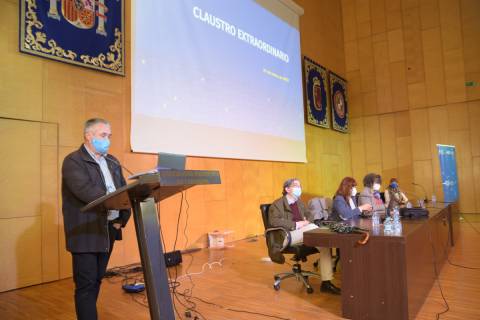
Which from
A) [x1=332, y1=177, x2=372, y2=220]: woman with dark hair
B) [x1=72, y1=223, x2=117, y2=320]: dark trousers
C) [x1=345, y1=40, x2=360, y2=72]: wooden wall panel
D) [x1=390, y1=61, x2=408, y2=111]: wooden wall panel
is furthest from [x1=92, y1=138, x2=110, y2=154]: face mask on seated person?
[x1=345, y1=40, x2=360, y2=72]: wooden wall panel

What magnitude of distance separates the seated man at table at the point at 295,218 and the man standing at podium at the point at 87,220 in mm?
1669

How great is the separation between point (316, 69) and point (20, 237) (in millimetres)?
7065

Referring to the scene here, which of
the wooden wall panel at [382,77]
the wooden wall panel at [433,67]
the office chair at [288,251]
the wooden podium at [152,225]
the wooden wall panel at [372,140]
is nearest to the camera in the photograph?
the wooden podium at [152,225]

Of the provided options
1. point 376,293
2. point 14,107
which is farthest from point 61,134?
point 376,293

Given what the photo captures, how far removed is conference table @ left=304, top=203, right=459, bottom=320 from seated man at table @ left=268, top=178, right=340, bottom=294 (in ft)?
1.57

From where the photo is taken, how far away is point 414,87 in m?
9.24

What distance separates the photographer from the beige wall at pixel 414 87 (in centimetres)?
855

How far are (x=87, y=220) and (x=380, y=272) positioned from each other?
1.78 meters

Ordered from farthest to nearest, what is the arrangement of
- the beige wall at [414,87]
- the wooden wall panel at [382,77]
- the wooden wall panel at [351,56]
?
the wooden wall panel at [351,56]
the wooden wall panel at [382,77]
the beige wall at [414,87]

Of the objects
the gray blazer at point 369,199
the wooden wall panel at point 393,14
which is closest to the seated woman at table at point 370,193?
the gray blazer at point 369,199

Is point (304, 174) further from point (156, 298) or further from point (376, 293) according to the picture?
point (156, 298)

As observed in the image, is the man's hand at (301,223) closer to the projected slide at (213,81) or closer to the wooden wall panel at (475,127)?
the projected slide at (213,81)

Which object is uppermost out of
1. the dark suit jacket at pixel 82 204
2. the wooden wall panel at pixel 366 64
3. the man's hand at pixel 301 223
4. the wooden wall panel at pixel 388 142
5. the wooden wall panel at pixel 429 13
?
the wooden wall panel at pixel 429 13

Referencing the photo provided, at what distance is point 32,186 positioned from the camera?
11.6 ft
